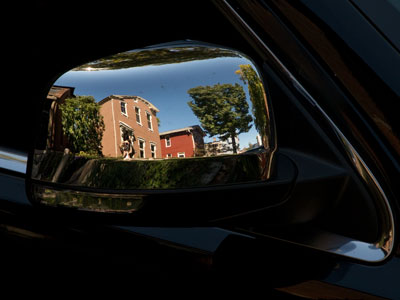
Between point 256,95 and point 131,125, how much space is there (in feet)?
1.01

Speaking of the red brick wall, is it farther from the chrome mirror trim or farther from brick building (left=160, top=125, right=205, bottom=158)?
the chrome mirror trim

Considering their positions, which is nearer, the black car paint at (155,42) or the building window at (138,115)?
the black car paint at (155,42)

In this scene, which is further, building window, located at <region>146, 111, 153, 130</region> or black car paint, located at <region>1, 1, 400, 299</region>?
building window, located at <region>146, 111, 153, 130</region>

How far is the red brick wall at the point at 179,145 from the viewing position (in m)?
0.72

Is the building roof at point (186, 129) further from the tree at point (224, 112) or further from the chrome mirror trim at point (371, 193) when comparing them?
the chrome mirror trim at point (371, 193)

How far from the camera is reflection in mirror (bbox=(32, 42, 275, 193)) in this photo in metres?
0.72

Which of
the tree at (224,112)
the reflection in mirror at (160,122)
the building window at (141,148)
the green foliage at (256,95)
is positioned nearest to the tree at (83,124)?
the reflection in mirror at (160,122)

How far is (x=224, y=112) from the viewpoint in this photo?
721 millimetres

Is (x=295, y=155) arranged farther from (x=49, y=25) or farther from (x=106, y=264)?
(x=49, y=25)

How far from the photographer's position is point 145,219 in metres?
0.80

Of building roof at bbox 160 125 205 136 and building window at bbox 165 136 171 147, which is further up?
building roof at bbox 160 125 205 136

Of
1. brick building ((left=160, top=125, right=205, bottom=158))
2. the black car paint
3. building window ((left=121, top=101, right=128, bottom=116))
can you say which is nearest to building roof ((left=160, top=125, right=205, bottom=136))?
brick building ((left=160, top=125, right=205, bottom=158))

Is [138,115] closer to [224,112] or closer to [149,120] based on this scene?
[149,120]

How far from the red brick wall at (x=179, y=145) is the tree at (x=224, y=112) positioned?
47 mm
